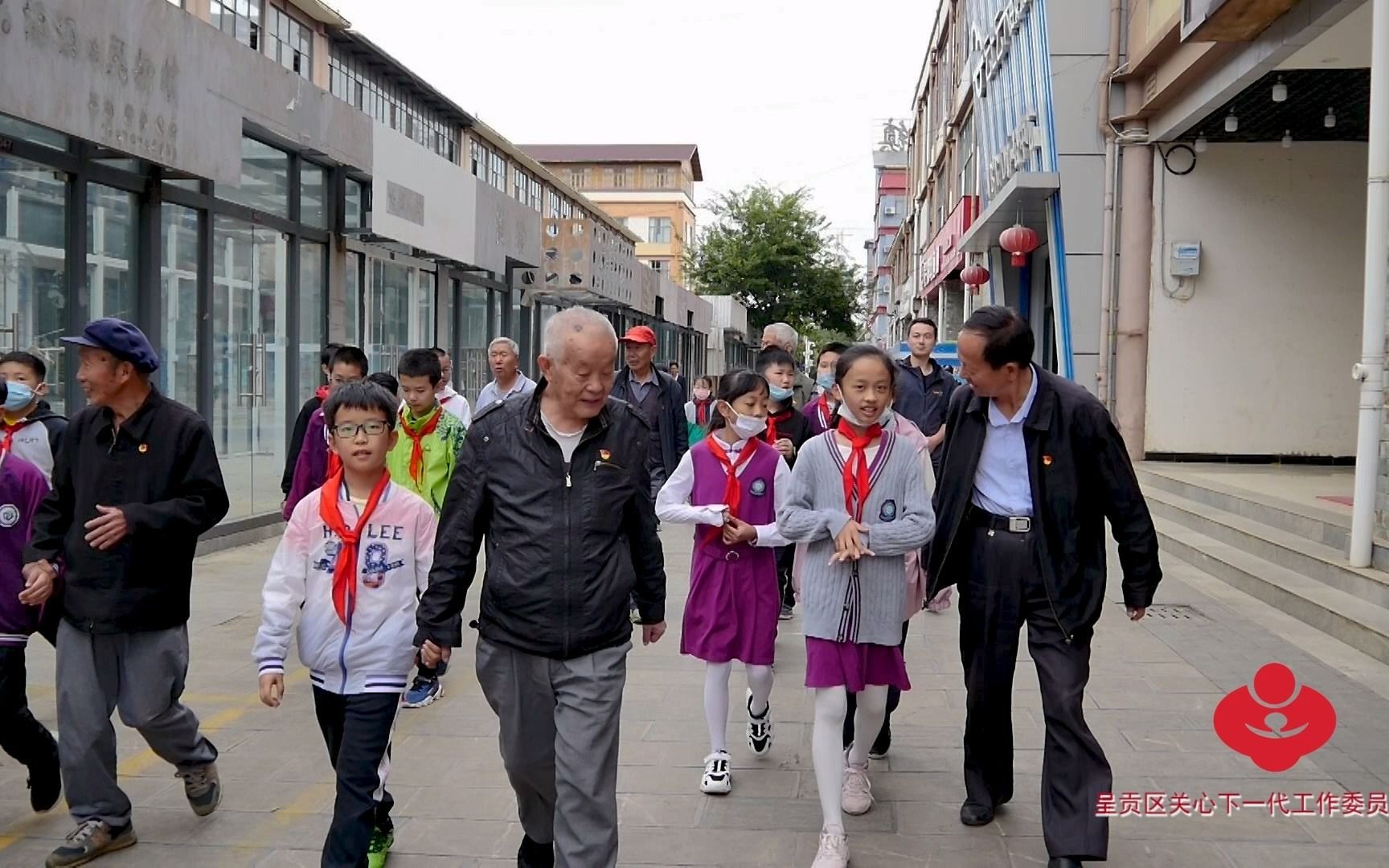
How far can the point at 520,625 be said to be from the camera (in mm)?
3633

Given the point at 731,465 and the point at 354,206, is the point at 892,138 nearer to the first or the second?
the point at 354,206

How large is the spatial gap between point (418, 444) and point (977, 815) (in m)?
3.37

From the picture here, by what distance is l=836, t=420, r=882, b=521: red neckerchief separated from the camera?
452 centimetres

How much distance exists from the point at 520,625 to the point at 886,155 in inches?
2901

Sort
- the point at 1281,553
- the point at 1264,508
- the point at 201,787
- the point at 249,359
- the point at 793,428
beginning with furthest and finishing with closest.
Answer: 1. the point at 249,359
2. the point at 1264,508
3. the point at 1281,553
4. the point at 793,428
5. the point at 201,787

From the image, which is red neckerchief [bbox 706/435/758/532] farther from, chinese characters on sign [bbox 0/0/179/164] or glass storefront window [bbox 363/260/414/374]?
glass storefront window [bbox 363/260/414/374]

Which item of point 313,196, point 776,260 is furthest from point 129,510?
point 776,260

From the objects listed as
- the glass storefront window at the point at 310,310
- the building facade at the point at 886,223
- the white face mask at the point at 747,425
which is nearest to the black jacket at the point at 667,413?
the white face mask at the point at 747,425

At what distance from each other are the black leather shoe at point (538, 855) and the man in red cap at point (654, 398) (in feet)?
15.6

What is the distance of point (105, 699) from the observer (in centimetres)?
438

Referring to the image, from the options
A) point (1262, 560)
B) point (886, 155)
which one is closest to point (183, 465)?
point (1262, 560)

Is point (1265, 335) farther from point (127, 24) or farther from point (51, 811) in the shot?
point (51, 811)

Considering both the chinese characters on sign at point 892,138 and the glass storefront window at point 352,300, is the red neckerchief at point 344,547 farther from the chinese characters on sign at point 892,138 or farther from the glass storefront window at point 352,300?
the chinese characters on sign at point 892,138

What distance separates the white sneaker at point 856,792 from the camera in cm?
485
